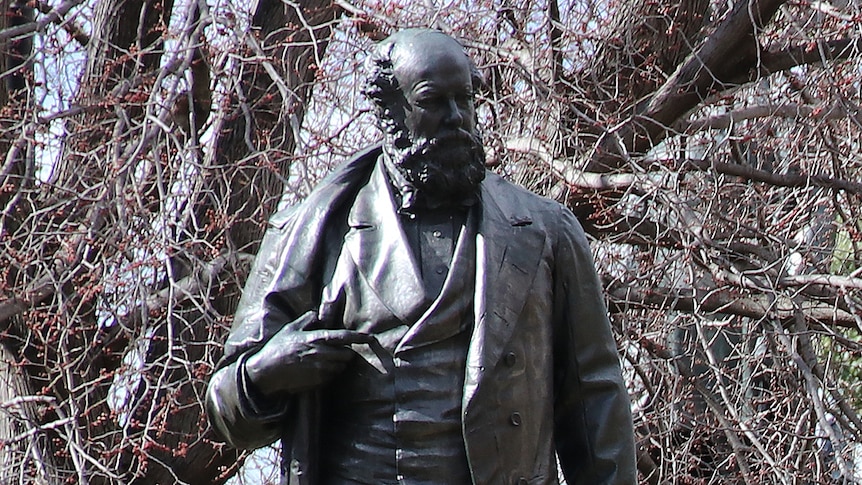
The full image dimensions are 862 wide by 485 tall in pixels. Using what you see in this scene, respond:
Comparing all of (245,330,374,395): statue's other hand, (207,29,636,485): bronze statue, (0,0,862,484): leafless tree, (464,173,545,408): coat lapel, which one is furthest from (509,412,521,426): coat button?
(0,0,862,484): leafless tree

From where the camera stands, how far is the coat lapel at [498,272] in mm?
4371

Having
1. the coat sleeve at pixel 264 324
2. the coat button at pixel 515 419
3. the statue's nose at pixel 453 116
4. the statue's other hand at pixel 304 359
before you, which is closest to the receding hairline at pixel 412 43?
the statue's nose at pixel 453 116

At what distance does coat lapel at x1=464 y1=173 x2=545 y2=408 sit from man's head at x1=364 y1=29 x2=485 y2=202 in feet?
0.36

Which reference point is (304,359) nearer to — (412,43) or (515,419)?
(515,419)

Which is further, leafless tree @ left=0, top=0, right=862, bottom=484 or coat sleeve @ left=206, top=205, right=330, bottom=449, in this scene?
leafless tree @ left=0, top=0, right=862, bottom=484

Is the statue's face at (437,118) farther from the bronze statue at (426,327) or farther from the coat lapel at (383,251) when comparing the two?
the coat lapel at (383,251)

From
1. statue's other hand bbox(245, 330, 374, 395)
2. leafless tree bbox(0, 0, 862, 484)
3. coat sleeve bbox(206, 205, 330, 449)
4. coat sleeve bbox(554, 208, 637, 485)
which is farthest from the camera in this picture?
leafless tree bbox(0, 0, 862, 484)

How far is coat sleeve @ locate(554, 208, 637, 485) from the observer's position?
4.56m

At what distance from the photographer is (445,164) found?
448 cm

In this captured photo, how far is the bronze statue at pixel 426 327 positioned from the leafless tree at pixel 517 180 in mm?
5415

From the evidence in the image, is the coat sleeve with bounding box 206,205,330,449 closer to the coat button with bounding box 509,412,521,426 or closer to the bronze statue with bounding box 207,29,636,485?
the bronze statue with bounding box 207,29,636,485

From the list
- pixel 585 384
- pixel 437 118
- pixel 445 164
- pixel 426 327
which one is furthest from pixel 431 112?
pixel 585 384

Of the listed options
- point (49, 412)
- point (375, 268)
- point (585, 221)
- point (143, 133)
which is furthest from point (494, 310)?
point (49, 412)

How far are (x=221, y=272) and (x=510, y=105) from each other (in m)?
1.97
